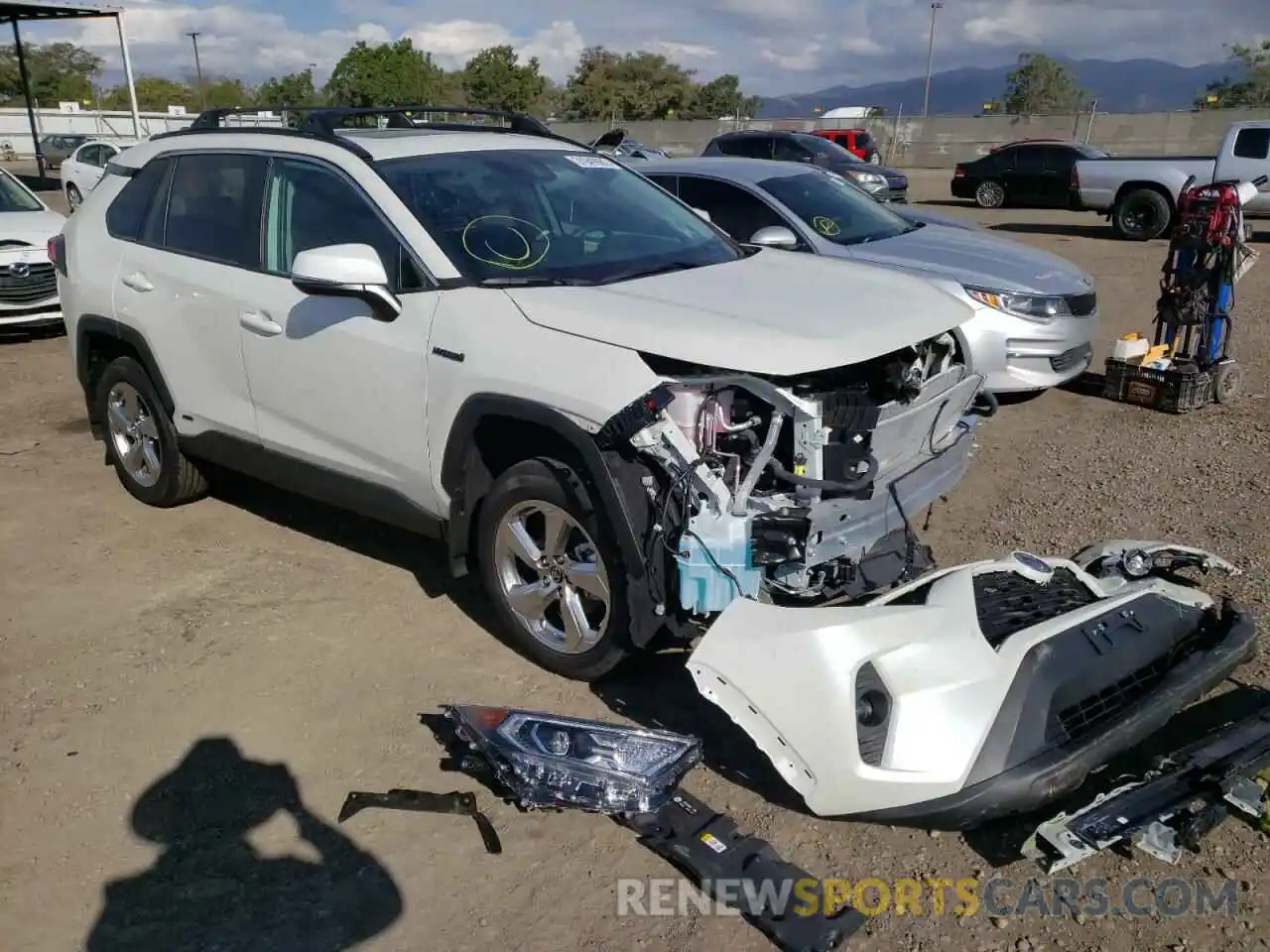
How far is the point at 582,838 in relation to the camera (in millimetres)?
3096

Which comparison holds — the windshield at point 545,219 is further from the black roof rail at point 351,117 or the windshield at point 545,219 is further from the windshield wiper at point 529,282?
the black roof rail at point 351,117

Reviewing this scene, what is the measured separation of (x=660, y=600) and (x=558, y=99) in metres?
75.5

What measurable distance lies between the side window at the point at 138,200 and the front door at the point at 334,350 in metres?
1.02

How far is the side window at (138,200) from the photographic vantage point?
5137 mm

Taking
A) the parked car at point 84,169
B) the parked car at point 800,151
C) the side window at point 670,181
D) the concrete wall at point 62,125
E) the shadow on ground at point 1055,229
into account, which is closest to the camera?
the side window at point 670,181

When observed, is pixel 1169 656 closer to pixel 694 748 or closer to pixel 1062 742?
pixel 1062 742

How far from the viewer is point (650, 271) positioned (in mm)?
4031

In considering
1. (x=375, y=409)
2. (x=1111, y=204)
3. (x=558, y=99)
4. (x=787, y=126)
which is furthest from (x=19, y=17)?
(x=558, y=99)

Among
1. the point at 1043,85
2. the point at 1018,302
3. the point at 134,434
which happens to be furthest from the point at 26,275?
the point at 1043,85

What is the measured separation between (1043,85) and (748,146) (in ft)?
207

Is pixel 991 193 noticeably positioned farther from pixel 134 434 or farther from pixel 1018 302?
pixel 134 434

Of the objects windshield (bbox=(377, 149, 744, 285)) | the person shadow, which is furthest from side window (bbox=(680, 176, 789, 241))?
the person shadow

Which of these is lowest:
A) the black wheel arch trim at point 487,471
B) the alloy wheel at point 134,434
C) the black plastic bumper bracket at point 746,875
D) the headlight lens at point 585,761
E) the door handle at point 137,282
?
the black plastic bumper bracket at point 746,875

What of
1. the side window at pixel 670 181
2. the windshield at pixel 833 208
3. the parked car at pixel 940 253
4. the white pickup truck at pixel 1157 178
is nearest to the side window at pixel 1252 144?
the white pickup truck at pixel 1157 178
